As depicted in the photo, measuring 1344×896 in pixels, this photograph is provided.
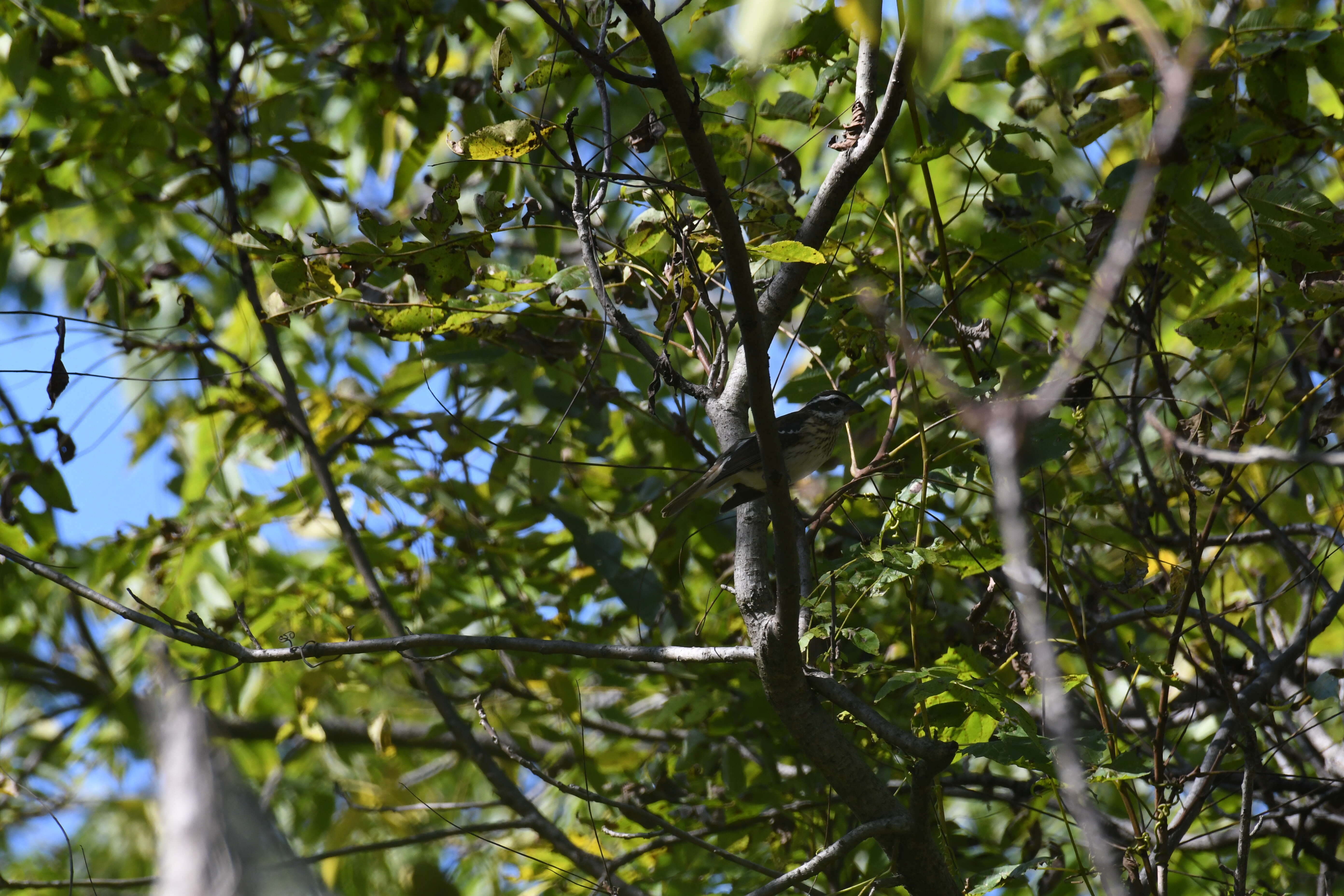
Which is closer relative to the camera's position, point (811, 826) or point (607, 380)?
point (811, 826)

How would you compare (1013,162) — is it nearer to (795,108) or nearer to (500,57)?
(795,108)

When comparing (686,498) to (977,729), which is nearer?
(977,729)

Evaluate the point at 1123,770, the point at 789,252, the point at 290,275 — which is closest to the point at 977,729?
the point at 1123,770

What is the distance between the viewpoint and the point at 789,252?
2.31 meters

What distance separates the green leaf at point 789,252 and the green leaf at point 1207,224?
1360 millimetres

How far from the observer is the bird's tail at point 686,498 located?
3.97 meters

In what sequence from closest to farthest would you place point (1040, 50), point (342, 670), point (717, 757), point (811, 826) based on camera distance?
1. point (811, 826)
2. point (717, 757)
3. point (342, 670)
4. point (1040, 50)

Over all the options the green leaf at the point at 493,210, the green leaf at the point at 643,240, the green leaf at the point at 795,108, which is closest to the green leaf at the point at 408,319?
the green leaf at the point at 493,210

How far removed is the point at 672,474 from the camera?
4.35 m

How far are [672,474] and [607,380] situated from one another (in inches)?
17.9

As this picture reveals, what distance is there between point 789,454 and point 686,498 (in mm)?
853

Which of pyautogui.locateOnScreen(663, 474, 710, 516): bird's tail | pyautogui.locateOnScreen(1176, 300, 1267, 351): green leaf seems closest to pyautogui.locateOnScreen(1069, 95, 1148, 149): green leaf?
pyautogui.locateOnScreen(1176, 300, 1267, 351): green leaf

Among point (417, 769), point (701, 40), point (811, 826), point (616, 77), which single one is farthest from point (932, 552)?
point (417, 769)

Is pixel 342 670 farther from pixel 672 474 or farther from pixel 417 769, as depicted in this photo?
pixel 417 769
